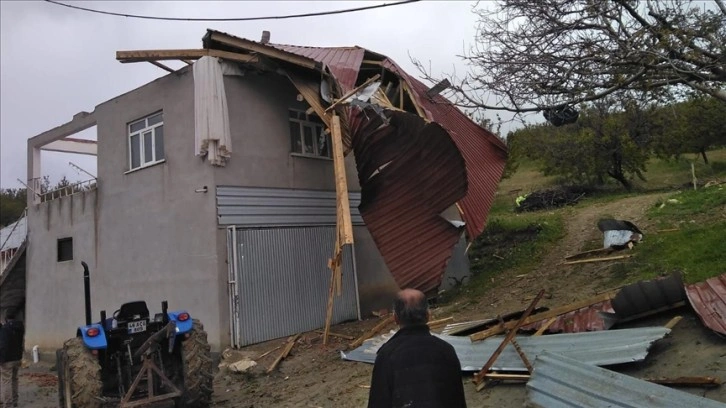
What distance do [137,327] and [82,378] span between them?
913 millimetres

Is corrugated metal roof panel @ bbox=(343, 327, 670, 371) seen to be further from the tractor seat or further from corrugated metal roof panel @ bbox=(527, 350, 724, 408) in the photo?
the tractor seat

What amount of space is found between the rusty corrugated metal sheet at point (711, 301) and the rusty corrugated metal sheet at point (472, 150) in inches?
191

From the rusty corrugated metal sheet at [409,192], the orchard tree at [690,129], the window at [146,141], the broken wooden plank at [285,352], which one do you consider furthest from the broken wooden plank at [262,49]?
the orchard tree at [690,129]

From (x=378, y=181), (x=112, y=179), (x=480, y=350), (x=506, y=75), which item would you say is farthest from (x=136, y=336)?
(x=112, y=179)

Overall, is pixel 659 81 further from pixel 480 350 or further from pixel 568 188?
pixel 568 188

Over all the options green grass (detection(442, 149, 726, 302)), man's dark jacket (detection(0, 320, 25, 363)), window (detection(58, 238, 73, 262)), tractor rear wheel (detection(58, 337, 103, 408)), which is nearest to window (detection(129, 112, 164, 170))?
window (detection(58, 238, 73, 262))

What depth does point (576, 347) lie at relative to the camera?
6297 mm

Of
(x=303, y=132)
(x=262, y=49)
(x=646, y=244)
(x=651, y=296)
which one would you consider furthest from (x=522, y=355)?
(x=303, y=132)

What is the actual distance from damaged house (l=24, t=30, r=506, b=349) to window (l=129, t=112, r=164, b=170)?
0.16 feet

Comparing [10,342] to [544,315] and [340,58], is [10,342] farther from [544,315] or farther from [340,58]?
[544,315]

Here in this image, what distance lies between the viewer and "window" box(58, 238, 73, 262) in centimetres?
1584

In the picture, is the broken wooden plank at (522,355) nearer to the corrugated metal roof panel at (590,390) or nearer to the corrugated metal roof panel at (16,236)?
the corrugated metal roof panel at (590,390)

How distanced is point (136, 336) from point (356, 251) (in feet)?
23.0

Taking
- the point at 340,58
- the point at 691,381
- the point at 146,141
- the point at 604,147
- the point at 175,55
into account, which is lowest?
the point at 691,381
